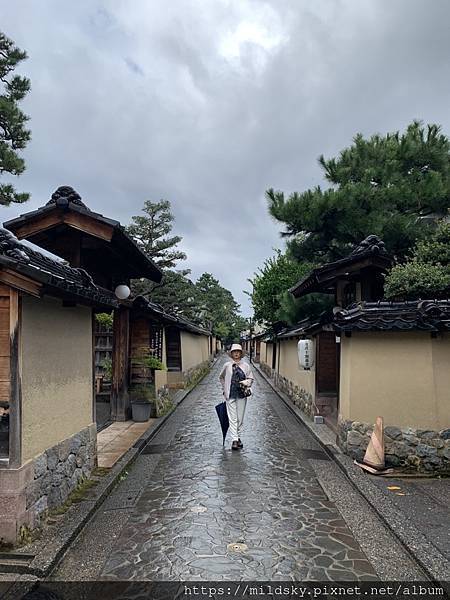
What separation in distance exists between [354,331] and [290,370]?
10615 mm

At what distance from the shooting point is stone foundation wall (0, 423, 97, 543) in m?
4.52

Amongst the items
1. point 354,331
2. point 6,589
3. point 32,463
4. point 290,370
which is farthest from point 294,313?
point 6,589

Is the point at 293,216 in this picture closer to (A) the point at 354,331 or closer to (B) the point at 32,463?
(A) the point at 354,331

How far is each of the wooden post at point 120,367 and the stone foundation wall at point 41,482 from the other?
4847 millimetres

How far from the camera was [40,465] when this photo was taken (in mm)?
5121

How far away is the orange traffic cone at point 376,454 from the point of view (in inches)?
298

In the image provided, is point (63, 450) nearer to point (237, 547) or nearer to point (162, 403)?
point (237, 547)

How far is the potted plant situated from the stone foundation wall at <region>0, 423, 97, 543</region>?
15.7 feet

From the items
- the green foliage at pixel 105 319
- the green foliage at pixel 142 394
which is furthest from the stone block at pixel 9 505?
the green foliage at pixel 105 319

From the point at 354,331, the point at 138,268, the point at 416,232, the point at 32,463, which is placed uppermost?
the point at 416,232

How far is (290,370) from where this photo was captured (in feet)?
60.1

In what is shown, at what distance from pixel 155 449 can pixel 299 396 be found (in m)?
7.38

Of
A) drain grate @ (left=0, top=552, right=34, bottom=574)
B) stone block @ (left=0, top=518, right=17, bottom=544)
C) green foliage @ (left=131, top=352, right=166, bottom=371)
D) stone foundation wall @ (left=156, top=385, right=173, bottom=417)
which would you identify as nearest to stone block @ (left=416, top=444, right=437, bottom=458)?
drain grate @ (left=0, top=552, right=34, bottom=574)

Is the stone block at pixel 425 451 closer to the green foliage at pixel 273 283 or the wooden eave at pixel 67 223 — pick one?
the wooden eave at pixel 67 223
